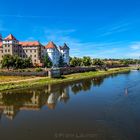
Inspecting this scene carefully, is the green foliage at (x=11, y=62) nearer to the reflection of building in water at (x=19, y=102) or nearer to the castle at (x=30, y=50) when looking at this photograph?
the castle at (x=30, y=50)

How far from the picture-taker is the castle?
95.2m

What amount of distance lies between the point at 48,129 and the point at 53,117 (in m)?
4.70

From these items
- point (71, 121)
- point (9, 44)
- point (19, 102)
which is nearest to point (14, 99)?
point (19, 102)

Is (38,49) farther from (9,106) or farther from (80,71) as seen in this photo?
(9,106)

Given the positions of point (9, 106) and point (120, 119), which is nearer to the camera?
point (120, 119)

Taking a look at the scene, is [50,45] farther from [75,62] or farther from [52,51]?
[75,62]

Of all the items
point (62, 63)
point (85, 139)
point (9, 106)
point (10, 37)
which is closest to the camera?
point (85, 139)

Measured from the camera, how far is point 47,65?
97.8 meters

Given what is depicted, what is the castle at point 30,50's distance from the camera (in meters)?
95.2

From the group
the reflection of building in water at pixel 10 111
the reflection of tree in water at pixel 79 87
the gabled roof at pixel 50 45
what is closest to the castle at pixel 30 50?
the gabled roof at pixel 50 45

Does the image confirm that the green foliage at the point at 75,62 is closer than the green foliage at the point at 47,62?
No

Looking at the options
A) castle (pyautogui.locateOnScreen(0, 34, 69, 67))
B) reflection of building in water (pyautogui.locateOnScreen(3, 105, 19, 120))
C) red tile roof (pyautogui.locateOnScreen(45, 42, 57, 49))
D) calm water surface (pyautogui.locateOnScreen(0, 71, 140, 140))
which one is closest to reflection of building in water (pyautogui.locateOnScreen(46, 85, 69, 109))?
calm water surface (pyautogui.locateOnScreen(0, 71, 140, 140))

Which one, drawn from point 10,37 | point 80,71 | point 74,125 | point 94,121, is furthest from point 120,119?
point 10,37

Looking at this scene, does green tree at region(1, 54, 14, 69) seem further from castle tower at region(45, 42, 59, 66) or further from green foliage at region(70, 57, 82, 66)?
green foliage at region(70, 57, 82, 66)
